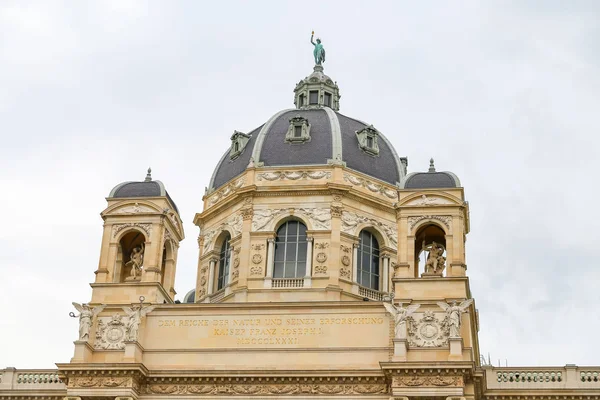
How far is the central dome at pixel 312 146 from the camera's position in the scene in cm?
5109

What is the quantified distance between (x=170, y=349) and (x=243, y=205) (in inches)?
366

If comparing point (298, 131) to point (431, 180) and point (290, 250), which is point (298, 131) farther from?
point (431, 180)

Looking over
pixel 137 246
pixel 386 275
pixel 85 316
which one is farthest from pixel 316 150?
pixel 85 316

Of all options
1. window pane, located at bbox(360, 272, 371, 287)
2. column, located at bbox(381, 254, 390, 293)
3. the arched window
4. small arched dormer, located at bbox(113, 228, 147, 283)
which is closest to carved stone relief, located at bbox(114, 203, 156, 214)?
small arched dormer, located at bbox(113, 228, 147, 283)

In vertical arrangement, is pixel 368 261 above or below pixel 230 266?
above

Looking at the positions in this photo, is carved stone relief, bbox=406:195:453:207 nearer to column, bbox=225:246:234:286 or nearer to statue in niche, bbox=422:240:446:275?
statue in niche, bbox=422:240:446:275

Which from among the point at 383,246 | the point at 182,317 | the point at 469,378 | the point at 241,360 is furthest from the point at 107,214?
the point at 469,378

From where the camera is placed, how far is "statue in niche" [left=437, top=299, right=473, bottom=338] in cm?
4053

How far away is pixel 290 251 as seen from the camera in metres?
48.6

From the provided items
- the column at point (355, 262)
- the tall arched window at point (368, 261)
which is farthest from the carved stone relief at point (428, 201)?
the tall arched window at point (368, 261)

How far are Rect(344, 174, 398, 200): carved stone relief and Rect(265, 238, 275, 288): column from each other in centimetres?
450

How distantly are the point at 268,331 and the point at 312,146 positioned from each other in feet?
38.8

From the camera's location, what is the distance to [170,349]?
42.4 m

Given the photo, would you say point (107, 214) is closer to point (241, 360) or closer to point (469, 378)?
point (241, 360)
